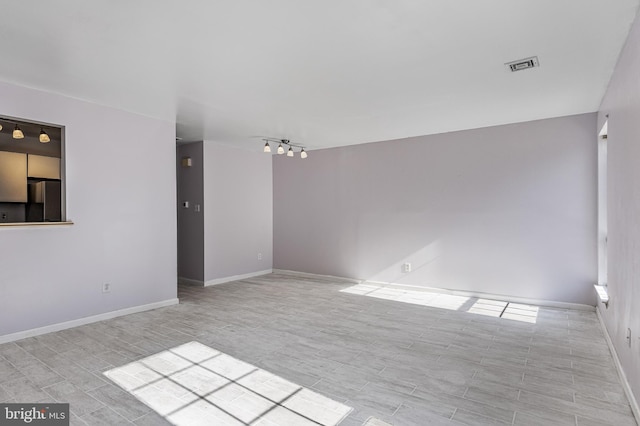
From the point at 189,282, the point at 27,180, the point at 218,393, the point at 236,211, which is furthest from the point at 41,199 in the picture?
the point at 218,393

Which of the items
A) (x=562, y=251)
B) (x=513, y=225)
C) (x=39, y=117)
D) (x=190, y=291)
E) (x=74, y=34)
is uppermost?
(x=74, y=34)

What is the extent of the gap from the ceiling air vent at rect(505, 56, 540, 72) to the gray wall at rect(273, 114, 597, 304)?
204 cm

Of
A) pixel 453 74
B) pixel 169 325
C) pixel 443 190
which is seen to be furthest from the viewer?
pixel 443 190

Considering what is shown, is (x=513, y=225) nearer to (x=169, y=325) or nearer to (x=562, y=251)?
(x=562, y=251)

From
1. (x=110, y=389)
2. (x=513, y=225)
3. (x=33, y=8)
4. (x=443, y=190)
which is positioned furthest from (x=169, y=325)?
(x=513, y=225)

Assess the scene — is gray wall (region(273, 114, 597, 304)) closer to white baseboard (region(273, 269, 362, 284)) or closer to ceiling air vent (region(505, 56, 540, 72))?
white baseboard (region(273, 269, 362, 284))

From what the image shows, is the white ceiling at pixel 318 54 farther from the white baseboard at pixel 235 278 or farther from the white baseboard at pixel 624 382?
the white baseboard at pixel 235 278

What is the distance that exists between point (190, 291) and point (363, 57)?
441 cm

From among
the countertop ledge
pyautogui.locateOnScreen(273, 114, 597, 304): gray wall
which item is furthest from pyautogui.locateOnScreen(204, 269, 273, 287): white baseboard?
the countertop ledge

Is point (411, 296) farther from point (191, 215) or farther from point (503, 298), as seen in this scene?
point (191, 215)

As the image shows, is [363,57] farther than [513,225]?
No

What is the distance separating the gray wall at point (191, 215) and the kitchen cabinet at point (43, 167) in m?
1.88

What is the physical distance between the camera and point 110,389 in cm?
248

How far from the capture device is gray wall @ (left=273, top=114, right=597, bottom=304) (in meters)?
4.48
